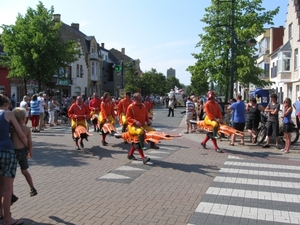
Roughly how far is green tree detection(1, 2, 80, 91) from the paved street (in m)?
15.5

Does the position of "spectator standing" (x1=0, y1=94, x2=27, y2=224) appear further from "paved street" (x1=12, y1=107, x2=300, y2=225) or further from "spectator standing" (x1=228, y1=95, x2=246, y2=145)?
"spectator standing" (x1=228, y1=95, x2=246, y2=145)

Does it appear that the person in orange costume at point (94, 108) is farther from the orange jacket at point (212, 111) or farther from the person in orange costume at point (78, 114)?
→ the orange jacket at point (212, 111)

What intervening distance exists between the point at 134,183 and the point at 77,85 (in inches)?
1755

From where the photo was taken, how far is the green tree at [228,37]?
79.3ft

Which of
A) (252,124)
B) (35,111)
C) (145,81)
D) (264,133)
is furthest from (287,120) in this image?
(145,81)

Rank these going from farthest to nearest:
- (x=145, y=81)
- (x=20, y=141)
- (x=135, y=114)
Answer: (x=145, y=81) < (x=135, y=114) < (x=20, y=141)

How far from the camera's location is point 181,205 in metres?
5.76

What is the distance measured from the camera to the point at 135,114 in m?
9.27

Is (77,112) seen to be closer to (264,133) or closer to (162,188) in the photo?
(162,188)

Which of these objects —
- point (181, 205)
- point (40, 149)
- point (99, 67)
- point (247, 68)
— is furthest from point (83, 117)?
point (99, 67)

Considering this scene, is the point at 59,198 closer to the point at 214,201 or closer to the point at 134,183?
the point at 134,183

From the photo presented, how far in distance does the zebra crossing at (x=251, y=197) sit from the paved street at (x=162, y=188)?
0.01 m

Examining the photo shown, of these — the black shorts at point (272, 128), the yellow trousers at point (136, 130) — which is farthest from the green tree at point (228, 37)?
the yellow trousers at point (136, 130)

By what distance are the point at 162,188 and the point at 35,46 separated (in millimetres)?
21094
